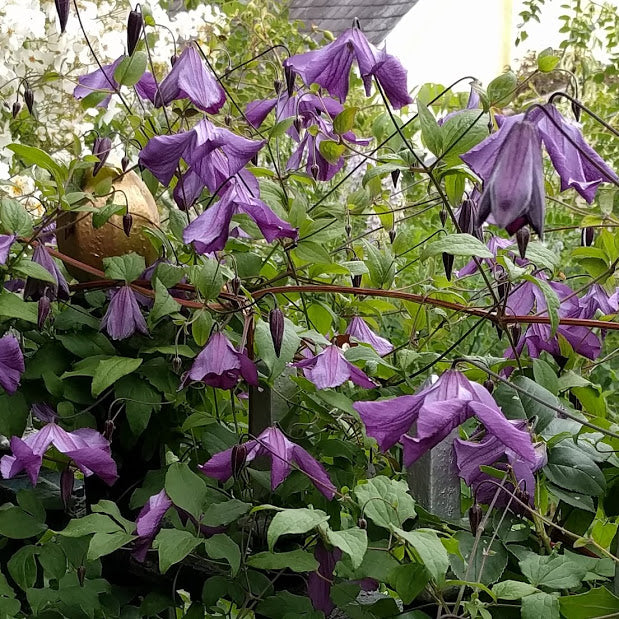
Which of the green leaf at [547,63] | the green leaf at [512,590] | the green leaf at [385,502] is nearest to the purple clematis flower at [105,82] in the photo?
the green leaf at [547,63]

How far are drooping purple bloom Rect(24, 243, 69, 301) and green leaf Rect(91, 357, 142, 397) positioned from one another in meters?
0.08

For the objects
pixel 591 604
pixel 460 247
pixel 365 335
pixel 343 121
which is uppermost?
pixel 343 121

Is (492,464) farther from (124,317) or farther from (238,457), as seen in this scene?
(124,317)

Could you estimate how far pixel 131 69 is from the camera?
2.61 feet

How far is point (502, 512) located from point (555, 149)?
0.93ft

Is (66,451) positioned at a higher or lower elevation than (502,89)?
lower

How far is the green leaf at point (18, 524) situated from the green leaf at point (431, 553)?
1.23 feet

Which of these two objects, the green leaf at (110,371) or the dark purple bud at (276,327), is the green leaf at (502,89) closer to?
the dark purple bud at (276,327)

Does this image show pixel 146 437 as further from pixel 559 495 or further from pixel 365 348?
pixel 559 495

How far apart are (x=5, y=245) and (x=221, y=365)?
21cm

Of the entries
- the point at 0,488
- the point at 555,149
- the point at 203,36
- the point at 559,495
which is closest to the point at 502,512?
the point at 559,495

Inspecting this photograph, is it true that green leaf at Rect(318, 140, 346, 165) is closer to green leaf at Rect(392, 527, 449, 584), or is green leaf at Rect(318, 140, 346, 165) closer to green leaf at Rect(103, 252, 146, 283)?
green leaf at Rect(103, 252, 146, 283)

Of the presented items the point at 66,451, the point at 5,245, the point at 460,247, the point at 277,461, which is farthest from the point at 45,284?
the point at 460,247

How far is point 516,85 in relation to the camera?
0.76 meters
